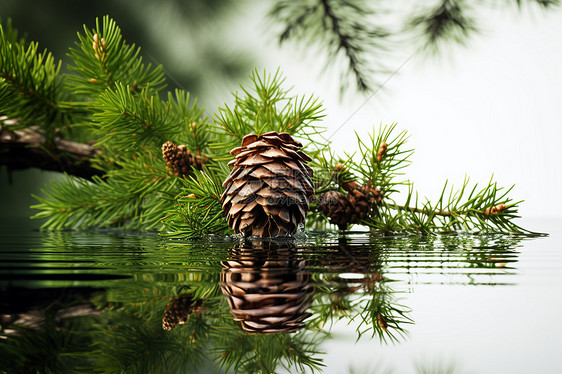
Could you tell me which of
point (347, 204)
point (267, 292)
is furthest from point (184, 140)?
point (267, 292)

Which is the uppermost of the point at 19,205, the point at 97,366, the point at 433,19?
the point at 433,19

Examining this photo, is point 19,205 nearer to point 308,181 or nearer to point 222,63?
point 222,63

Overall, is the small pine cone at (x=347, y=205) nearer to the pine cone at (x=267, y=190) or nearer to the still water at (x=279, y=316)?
the pine cone at (x=267, y=190)

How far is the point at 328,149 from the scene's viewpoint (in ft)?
1.70

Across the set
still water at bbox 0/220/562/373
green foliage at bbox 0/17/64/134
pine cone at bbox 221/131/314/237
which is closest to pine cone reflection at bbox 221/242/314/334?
still water at bbox 0/220/562/373

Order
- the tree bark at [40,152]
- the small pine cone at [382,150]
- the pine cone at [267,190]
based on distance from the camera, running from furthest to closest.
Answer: the tree bark at [40,152], the small pine cone at [382,150], the pine cone at [267,190]

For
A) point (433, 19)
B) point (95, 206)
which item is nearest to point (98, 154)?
point (95, 206)

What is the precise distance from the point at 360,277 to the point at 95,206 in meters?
0.49

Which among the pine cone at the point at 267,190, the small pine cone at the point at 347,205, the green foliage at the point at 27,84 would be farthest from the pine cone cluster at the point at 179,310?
the green foliage at the point at 27,84

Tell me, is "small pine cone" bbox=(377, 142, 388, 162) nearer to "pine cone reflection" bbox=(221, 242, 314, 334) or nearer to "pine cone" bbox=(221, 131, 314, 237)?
"pine cone" bbox=(221, 131, 314, 237)

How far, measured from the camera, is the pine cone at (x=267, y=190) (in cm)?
41

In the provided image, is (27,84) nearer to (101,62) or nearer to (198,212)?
(101,62)

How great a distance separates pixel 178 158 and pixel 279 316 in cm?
38

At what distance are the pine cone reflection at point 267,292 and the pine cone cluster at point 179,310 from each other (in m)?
0.01
